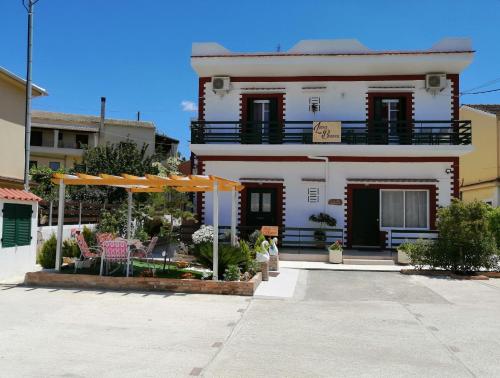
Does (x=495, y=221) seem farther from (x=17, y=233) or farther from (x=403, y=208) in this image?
(x=17, y=233)

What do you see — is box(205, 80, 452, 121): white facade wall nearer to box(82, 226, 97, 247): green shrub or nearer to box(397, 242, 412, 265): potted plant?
box(397, 242, 412, 265): potted plant

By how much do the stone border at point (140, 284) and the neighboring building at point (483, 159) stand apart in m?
18.4

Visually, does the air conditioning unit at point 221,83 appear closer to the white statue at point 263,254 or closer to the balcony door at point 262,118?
the balcony door at point 262,118

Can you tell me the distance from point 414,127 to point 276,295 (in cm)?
1131

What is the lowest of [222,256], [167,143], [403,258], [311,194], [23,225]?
[403,258]

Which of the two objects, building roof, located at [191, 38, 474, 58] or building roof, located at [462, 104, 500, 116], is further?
building roof, located at [462, 104, 500, 116]

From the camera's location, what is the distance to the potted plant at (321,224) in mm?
18359

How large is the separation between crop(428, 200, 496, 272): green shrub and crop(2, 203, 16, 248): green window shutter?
11416 mm

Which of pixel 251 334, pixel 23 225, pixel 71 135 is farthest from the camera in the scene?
pixel 71 135

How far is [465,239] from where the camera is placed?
13.6 m

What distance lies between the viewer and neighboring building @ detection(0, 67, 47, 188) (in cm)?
1237

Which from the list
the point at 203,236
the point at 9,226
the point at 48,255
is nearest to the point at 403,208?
the point at 203,236

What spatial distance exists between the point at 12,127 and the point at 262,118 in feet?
32.6

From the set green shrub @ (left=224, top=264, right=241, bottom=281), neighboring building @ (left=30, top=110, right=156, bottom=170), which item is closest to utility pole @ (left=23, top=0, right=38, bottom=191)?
green shrub @ (left=224, top=264, right=241, bottom=281)
